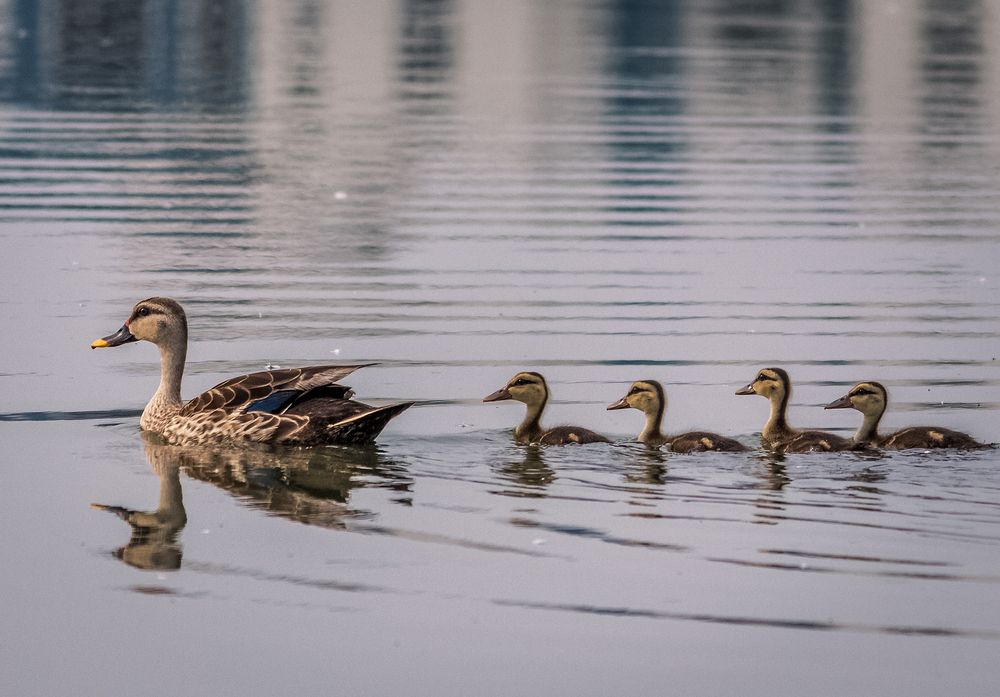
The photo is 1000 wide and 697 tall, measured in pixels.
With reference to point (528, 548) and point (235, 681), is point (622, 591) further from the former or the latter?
point (235, 681)

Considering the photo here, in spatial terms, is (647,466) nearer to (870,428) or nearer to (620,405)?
(620,405)

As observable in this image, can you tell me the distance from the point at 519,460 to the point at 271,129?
18.1m

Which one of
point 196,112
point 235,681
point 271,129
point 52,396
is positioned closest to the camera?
point 235,681

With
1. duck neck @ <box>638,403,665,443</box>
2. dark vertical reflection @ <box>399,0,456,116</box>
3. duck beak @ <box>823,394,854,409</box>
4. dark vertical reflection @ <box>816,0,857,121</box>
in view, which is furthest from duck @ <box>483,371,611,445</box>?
dark vertical reflection @ <box>399,0,456,116</box>

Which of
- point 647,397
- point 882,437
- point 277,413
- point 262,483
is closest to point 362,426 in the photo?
point 277,413

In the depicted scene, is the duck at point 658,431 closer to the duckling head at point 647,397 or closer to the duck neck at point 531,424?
the duckling head at point 647,397

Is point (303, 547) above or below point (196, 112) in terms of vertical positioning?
below

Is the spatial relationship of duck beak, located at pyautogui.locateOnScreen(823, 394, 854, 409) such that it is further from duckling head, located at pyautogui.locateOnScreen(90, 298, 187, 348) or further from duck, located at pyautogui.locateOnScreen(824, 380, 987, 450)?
duckling head, located at pyautogui.locateOnScreen(90, 298, 187, 348)

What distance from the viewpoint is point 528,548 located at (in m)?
9.68

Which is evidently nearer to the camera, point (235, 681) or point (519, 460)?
point (235, 681)

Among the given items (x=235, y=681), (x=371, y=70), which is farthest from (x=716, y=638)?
(x=371, y=70)

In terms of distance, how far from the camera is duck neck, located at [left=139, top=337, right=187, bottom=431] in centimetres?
1265

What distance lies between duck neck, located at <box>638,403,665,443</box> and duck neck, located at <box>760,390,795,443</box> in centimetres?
71

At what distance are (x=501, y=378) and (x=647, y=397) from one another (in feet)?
6.34
